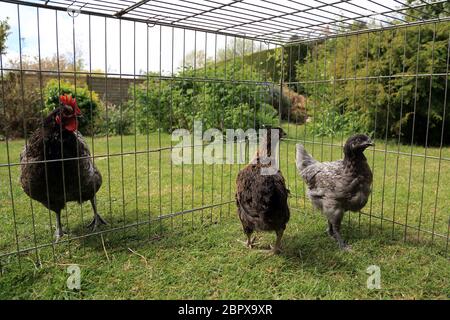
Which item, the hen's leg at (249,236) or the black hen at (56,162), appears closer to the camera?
the black hen at (56,162)

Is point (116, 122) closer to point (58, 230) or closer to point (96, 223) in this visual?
point (96, 223)

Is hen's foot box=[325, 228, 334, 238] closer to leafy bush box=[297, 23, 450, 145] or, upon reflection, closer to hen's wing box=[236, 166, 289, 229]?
hen's wing box=[236, 166, 289, 229]

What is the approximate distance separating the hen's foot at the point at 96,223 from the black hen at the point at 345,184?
2725 millimetres

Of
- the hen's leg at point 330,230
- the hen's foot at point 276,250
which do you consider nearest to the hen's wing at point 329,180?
the hen's leg at point 330,230

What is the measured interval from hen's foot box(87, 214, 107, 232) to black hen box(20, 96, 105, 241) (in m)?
0.57

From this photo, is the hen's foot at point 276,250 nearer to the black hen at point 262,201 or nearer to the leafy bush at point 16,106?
the black hen at point 262,201

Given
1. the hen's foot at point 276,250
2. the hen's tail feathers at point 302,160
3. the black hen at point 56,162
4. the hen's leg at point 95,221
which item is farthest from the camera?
the hen's tail feathers at point 302,160

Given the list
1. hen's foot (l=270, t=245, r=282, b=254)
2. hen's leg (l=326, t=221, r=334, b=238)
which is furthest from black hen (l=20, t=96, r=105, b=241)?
hen's leg (l=326, t=221, r=334, b=238)

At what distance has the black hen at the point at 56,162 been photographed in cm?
333

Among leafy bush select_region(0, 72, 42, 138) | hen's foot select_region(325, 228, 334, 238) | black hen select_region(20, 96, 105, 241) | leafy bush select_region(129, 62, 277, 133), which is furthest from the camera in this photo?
leafy bush select_region(0, 72, 42, 138)

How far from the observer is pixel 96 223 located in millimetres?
4094

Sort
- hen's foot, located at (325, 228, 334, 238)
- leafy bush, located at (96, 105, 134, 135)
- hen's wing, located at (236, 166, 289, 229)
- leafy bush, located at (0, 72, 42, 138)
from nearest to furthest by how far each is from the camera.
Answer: hen's wing, located at (236, 166, 289, 229), hen's foot, located at (325, 228, 334, 238), leafy bush, located at (0, 72, 42, 138), leafy bush, located at (96, 105, 134, 135)

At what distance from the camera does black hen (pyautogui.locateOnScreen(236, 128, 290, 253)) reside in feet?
10.4
